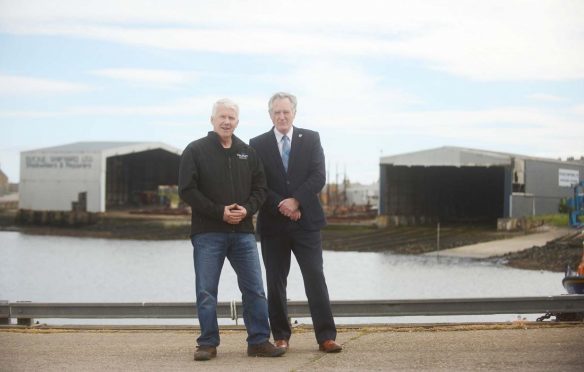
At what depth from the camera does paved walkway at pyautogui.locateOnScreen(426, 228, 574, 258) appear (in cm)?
3975

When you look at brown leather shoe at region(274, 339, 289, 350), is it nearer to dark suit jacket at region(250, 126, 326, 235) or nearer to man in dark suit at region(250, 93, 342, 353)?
man in dark suit at region(250, 93, 342, 353)

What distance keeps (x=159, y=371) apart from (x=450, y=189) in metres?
51.3

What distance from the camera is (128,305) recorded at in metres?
8.20

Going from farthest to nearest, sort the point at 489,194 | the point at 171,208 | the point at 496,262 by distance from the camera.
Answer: the point at 171,208 → the point at 489,194 → the point at 496,262

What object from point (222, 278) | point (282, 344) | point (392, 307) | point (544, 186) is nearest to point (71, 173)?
point (544, 186)

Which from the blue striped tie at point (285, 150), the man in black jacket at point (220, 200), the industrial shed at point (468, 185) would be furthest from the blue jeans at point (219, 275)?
the industrial shed at point (468, 185)

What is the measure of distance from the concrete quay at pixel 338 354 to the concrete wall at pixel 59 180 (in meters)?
54.5

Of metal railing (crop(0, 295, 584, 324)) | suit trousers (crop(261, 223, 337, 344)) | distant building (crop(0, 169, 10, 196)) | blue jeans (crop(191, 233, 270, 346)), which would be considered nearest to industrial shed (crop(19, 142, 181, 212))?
metal railing (crop(0, 295, 584, 324))

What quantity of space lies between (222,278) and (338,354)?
29718 millimetres

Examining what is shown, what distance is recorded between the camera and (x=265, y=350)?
6664 millimetres

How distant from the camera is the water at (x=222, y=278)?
1144 inches

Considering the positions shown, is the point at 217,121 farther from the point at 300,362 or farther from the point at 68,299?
the point at 68,299

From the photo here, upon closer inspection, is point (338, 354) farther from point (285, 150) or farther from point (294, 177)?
point (285, 150)

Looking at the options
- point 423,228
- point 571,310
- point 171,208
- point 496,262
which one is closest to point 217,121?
point 571,310
